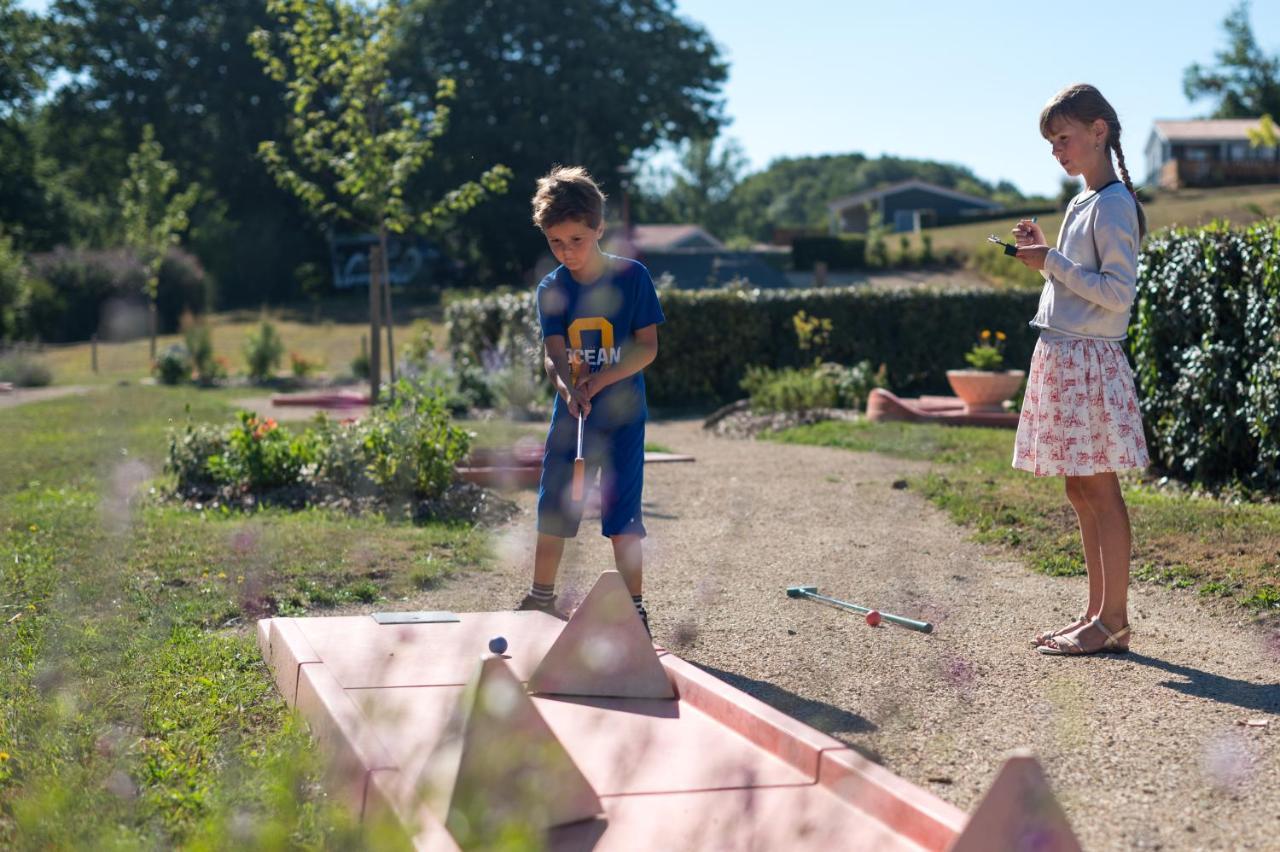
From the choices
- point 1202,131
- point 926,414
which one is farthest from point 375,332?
point 1202,131

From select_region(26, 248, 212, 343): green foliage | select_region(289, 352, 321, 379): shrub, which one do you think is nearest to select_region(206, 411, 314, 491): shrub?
select_region(289, 352, 321, 379): shrub

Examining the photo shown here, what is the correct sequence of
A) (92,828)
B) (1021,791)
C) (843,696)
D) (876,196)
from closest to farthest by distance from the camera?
(1021,791), (92,828), (843,696), (876,196)

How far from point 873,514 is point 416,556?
3002mm

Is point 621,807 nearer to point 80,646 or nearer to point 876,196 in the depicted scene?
point 80,646

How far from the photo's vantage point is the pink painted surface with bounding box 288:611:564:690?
4121 mm

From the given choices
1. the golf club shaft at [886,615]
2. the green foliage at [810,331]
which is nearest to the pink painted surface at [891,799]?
the golf club shaft at [886,615]

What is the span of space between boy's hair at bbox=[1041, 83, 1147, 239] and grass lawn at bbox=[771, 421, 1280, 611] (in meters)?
1.99

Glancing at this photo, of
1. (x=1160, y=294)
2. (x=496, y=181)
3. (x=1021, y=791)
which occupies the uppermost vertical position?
(x=496, y=181)

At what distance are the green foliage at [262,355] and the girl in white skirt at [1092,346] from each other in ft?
72.0

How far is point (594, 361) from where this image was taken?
5.00 meters

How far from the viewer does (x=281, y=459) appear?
28.5 ft

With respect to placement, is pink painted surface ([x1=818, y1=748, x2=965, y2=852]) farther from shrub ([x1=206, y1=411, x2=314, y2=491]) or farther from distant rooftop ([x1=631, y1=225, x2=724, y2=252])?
distant rooftop ([x1=631, y1=225, x2=724, y2=252])

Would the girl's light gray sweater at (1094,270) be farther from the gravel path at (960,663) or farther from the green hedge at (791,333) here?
the green hedge at (791,333)

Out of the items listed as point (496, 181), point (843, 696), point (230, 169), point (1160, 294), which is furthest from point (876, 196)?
point (843, 696)
